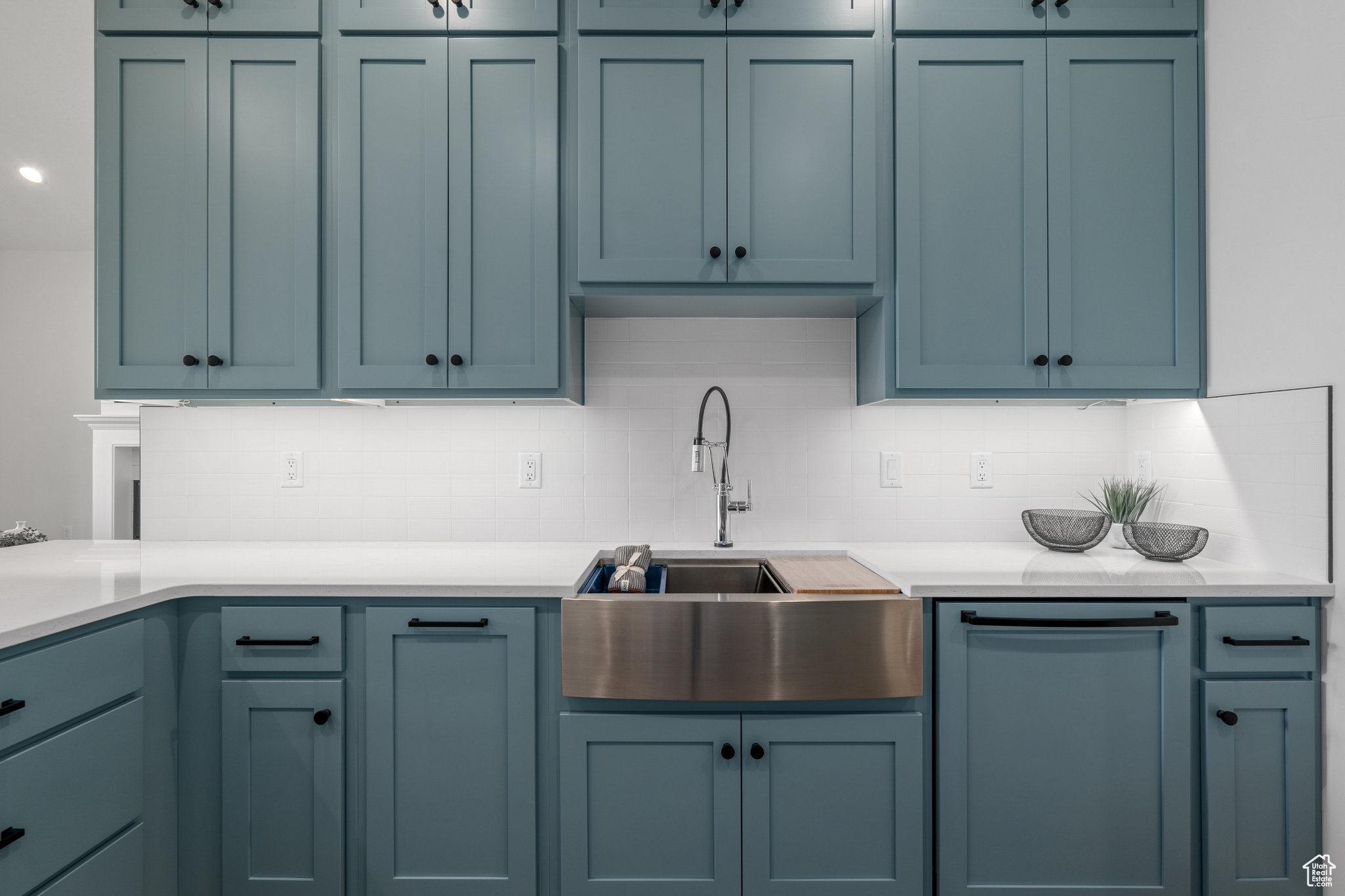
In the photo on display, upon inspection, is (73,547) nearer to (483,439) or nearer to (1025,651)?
(483,439)

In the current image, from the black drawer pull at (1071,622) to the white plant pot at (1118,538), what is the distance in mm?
542

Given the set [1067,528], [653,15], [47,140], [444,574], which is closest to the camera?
[444,574]

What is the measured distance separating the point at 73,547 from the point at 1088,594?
9.47ft

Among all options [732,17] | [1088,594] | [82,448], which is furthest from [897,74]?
[82,448]

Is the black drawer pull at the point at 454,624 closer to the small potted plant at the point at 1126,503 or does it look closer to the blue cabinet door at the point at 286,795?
the blue cabinet door at the point at 286,795

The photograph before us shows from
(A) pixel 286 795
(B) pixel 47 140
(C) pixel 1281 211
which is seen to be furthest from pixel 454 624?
(C) pixel 1281 211

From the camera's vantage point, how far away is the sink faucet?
2.01 metres

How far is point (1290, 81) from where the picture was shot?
61.6 inches

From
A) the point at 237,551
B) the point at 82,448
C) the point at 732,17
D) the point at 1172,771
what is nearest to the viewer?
the point at 1172,771

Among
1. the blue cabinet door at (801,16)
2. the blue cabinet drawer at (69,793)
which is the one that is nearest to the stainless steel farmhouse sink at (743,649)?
the blue cabinet drawer at (69,793)

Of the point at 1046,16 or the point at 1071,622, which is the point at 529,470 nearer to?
the point at 1071,622

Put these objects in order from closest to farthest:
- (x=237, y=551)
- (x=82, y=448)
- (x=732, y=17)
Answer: (x=732, y=17)
(x=237, y=551)
(x=82, y=448)

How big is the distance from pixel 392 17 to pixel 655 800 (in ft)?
7.04

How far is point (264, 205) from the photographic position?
183 centimetres
